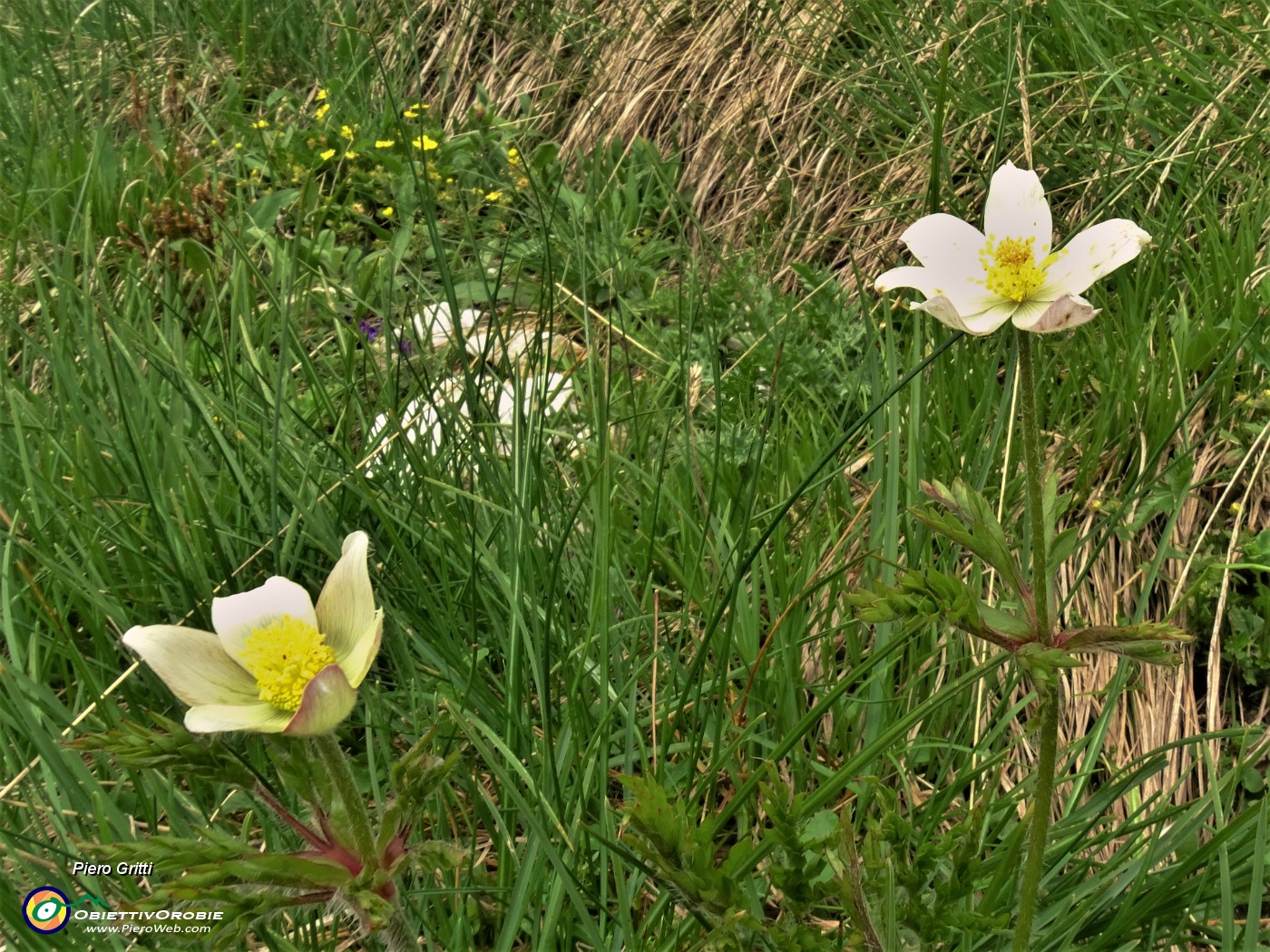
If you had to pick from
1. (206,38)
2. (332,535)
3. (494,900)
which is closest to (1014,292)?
(494,900)

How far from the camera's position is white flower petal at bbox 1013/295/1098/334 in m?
0.97

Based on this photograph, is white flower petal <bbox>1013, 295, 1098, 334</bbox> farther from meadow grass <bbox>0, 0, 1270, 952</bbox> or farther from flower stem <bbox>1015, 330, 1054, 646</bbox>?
meadow grass <bbox>0, 0, 1270, 952</bbox>

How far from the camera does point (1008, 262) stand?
3.67 ft

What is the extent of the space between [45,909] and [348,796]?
466 millimetres

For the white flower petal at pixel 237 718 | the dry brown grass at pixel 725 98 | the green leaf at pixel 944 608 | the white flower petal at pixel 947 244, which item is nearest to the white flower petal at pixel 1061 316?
the white flower petal at pixel 947 244

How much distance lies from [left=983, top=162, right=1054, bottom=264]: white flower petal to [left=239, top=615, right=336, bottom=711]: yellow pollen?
860 millimetres

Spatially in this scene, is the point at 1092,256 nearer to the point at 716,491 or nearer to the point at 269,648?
the point at 716,491

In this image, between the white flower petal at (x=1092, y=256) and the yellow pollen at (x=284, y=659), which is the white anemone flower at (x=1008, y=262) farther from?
the yellow pollen at (x=284, y=659)

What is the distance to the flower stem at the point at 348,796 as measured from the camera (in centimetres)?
92

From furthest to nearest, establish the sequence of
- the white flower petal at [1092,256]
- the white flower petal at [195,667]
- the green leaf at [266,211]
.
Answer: the green leaf at [266,211] → the white flower petal at [1092,256] → the white flower petal at [195,667]

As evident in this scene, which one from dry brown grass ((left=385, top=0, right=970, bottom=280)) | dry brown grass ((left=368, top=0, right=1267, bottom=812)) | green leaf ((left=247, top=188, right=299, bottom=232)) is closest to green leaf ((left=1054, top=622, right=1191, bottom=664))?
dry brown grass ((left=368, top=0, right=1267, bottom=812))

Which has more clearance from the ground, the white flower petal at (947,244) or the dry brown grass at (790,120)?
the dry brown grass at (790,120)

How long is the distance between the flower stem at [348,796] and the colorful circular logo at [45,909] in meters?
0.42

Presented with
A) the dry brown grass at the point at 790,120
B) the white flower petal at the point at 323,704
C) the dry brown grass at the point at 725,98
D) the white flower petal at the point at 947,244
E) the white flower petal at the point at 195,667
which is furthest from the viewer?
the dry brown grass at the point at 725,98
